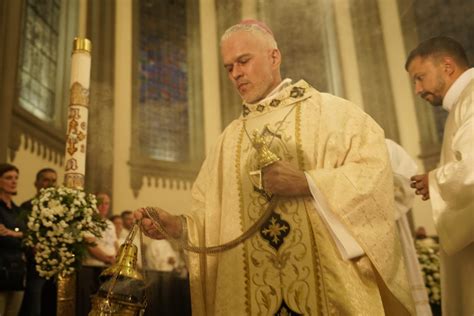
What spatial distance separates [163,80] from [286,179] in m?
3.13

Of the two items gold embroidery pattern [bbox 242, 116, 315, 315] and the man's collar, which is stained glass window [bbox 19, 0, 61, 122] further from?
the man's collar

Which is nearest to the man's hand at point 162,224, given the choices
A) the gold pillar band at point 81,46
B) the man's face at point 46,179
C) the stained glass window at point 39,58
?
the gold pillar band at point 81,46

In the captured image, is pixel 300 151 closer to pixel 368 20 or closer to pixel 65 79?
pixel 368 20

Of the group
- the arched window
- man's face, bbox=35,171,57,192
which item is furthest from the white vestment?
man's face, bbox=35,171,57,192

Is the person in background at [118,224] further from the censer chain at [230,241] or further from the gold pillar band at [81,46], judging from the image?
the censer chain at [230,241]

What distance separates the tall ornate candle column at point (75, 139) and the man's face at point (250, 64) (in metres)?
0.90

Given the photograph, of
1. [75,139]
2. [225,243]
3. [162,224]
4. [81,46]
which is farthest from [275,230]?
[81,46]

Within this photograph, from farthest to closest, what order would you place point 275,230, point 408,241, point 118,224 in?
point 118,224
point 408,241
point 275,230

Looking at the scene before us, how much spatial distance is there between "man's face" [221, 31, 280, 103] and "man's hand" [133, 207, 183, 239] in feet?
2.19

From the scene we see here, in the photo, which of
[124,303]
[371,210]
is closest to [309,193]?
[371,210]

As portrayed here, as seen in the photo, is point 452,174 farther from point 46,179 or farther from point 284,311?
point 46,179

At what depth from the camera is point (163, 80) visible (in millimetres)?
4629

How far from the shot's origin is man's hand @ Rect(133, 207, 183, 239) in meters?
1.87

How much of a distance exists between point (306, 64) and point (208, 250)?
2.10 m
